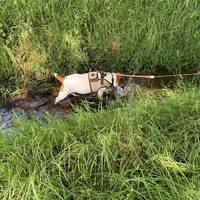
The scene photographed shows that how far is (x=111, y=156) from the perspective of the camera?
3627 millimetres

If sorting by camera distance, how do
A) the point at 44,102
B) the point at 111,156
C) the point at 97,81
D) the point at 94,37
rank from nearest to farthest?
the point at 111,156, the point at 97,81, the point at 44,102, the point at 94,37

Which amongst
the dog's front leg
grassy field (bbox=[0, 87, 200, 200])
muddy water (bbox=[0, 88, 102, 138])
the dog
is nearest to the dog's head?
the dog

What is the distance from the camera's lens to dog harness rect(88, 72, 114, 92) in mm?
4801

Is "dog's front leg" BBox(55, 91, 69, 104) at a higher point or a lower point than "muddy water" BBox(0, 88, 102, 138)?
higher

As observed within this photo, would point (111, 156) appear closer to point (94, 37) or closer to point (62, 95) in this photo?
point (62, 95)

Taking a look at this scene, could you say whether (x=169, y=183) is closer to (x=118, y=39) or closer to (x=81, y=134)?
(x=81, y=134)

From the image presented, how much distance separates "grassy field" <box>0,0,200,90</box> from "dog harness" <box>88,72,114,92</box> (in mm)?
395

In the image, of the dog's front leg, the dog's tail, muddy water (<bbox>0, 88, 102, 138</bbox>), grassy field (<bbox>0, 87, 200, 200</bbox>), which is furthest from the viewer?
the dog's tail

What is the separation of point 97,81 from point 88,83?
9cm

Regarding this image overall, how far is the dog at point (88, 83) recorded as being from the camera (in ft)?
15.8

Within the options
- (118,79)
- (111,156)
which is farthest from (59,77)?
(111,156)

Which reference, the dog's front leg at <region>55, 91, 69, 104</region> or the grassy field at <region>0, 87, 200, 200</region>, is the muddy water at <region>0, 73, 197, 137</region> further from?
the grassy field at <region>0, 87, 200, 200</region>

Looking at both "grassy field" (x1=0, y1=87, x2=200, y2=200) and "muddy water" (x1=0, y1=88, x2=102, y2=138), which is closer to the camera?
"grassy field" (x1=0, y1=87, x2=200, y2=200)

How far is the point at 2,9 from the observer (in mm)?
5203
